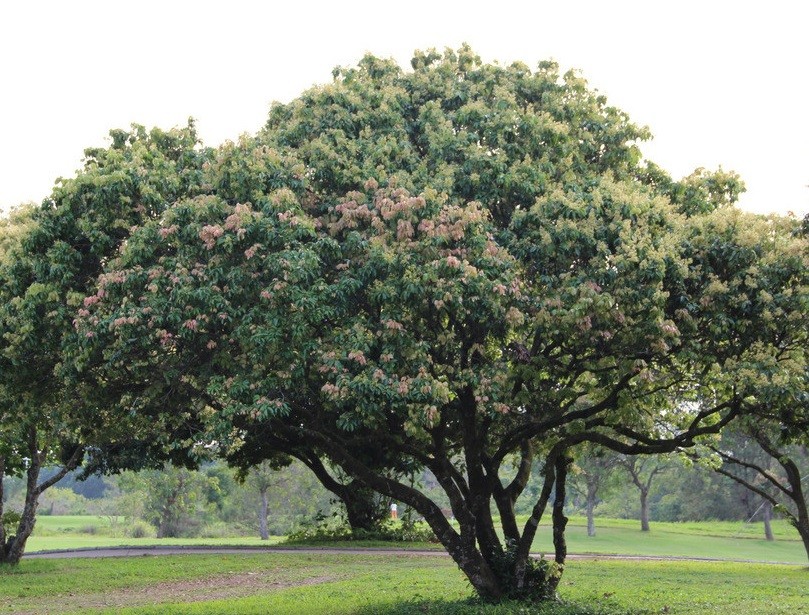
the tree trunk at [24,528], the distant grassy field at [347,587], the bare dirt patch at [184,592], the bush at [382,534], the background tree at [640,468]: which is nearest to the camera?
the distant grassy field at [347,587]

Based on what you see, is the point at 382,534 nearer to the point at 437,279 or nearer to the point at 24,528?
the point at 24,528

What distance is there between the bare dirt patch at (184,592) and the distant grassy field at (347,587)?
1.1 inches

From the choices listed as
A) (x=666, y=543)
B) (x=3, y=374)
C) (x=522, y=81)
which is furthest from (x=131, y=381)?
(x=666, y=543)

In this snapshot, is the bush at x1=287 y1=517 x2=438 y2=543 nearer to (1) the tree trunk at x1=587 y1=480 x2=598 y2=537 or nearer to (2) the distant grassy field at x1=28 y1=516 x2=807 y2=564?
(2) the distant grassy field at x1=28 y1=516 x2=807 y2=564

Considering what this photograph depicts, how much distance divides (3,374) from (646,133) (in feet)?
44.1

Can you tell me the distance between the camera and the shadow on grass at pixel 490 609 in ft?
54.4

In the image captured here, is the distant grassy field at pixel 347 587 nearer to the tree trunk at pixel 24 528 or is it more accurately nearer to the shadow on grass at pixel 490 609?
the shadow on grass at pixel 490 609

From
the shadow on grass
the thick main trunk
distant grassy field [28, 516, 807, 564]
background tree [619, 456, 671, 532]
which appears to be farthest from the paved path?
background tree [619, 456, 671, 532]

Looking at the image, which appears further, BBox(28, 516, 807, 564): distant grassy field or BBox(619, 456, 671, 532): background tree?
BBox(619, 456, 671, 532): background tree

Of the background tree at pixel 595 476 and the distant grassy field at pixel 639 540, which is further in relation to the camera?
the background tree at pixel 595 476

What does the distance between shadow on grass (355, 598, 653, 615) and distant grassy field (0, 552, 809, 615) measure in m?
0.03

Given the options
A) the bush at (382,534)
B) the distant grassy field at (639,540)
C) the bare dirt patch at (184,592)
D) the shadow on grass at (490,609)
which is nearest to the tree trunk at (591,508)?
the distant grassy field at (639,540)

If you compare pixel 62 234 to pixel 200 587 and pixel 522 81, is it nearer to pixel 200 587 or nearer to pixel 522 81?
pixel 522 81

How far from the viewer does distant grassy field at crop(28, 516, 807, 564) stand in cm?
4725
